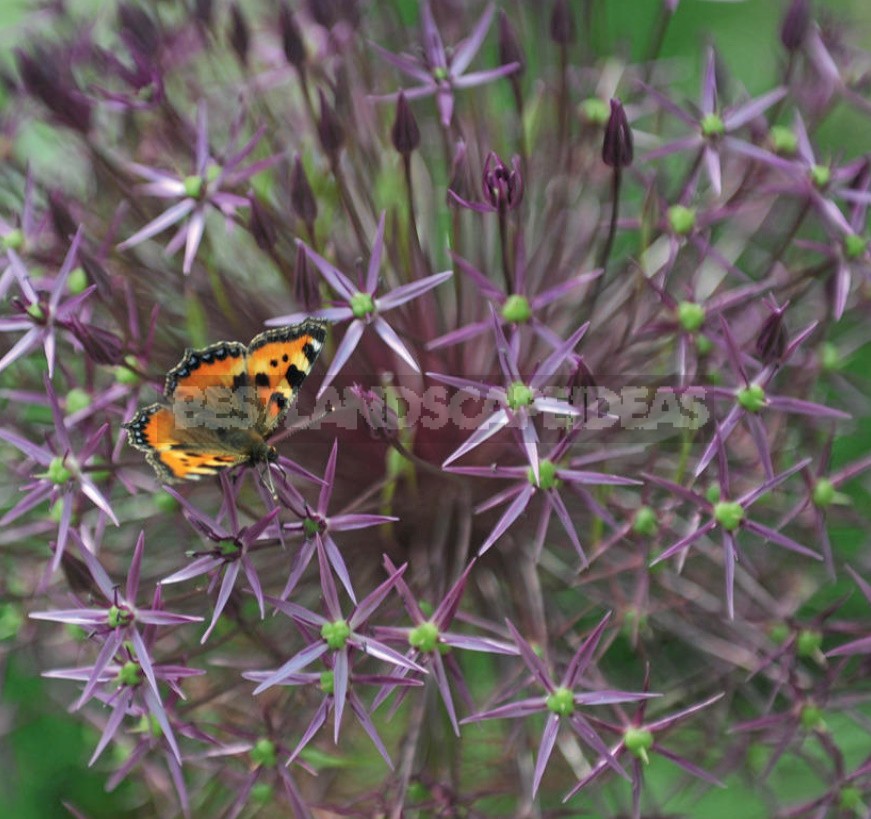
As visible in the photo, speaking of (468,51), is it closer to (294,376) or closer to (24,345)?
(294,376)

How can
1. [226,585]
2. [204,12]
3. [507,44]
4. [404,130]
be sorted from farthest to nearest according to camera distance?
[204,12]
[507,44]
[404,130]
[226,585]

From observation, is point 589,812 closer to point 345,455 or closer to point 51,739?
point 345,455

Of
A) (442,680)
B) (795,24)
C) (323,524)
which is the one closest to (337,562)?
(323,524)

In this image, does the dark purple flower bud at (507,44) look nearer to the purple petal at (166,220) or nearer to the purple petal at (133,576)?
the purple petal at (166,220)

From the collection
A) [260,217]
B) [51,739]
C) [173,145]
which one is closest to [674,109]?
[260,217]

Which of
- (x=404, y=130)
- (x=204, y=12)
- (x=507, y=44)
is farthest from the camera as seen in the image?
(x=204, y=12)

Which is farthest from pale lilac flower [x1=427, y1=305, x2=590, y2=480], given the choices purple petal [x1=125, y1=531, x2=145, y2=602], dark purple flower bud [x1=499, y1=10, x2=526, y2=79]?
dark purple flower bud [x1=499, y1=10, x2=526, y2=79]
